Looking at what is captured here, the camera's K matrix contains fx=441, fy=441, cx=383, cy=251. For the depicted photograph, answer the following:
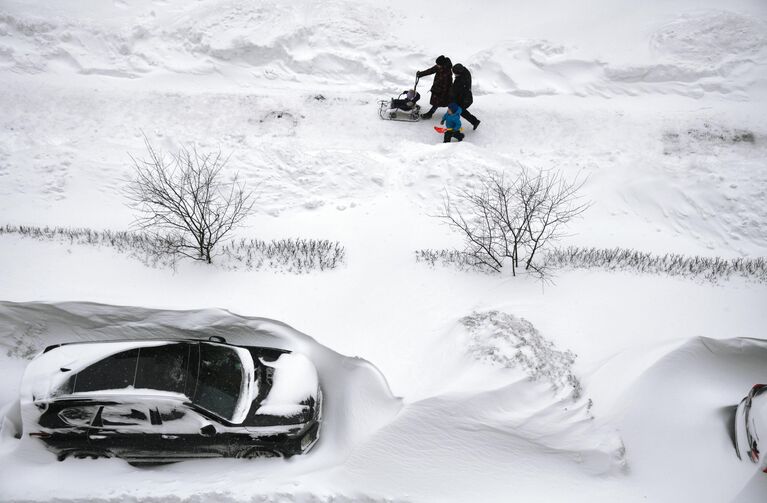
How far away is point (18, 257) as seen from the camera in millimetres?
7875

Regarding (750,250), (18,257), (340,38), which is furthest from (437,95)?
(18,257)

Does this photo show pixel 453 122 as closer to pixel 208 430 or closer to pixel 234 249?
pixel 234 249

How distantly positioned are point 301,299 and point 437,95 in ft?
23.8

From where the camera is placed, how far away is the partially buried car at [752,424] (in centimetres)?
530

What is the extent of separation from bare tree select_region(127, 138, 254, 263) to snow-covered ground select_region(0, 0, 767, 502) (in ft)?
1.32

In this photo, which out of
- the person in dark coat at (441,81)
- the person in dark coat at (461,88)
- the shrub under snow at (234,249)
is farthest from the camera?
the person in dark coat at (441,81)

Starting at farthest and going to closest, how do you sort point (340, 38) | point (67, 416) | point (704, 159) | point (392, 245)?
point (340, 38) → point (704, 159) → point (392, 245) → point (67, 416)

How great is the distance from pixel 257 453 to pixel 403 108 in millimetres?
9439

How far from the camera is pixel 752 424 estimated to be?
5465mm

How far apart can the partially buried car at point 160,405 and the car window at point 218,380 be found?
0.01m

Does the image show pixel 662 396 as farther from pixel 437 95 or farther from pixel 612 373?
pixel 437 95

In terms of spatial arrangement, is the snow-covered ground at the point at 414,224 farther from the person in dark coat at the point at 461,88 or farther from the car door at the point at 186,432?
the person in dark coat at the point at 461,88

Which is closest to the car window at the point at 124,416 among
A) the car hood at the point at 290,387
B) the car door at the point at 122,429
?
the car door at the point at 122,429

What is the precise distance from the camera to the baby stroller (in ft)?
39.6
